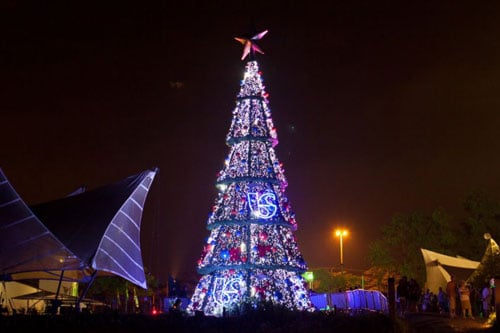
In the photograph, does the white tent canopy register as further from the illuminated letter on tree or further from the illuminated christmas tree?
the illuminated letter on tree

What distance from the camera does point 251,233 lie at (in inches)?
1101

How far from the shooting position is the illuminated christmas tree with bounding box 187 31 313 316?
27375mm

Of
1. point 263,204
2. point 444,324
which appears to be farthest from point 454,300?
point 263,204

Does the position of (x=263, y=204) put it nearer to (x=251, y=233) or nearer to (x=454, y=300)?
(x=251, y=233)

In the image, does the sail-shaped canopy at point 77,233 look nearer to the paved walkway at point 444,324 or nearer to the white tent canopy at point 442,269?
the paved walkway at point 444,324

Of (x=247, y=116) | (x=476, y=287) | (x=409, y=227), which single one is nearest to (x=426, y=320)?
(x=476, y=287)

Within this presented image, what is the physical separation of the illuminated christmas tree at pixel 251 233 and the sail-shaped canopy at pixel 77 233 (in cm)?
322

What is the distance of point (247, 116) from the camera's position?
2980 cm

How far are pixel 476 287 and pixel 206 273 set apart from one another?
42.0 feet

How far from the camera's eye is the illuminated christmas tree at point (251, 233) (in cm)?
2738

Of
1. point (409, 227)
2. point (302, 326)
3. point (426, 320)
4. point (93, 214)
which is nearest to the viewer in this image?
point (302, 326)

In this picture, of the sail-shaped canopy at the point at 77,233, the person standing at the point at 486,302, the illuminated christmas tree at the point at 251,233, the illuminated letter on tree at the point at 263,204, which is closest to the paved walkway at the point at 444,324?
the person standing at the point at 486,302

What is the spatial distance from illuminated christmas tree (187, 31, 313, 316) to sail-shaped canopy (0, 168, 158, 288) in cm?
322

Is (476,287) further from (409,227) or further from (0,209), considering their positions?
(409,227)
